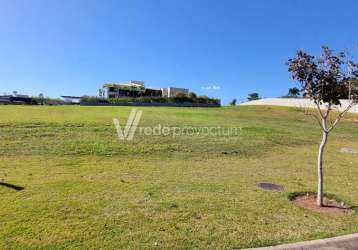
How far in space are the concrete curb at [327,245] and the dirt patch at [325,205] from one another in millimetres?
1244

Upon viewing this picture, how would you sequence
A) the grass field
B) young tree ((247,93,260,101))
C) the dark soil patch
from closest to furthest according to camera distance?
the grass field → the dark soil patch → young tree ((247,93,260,101))

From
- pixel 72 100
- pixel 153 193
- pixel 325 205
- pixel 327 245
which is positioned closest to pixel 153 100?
pixel 72 100

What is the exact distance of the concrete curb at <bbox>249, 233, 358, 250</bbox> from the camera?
4363 mm

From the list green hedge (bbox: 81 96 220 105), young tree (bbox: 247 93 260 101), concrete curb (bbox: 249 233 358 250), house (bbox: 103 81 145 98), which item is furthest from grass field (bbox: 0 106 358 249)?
house (bbox: 103 81 145 98)

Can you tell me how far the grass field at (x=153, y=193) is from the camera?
4.48 m

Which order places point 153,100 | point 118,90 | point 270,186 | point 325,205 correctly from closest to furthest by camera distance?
point 325,205 → point 270,186 → point 153,100 → point 118,90

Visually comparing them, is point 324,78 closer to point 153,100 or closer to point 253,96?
point 153,100

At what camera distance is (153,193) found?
6383 millimetres

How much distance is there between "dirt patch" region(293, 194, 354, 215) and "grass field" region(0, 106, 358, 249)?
0.24m

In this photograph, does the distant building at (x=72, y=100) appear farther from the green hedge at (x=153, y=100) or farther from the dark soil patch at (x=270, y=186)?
the dark soil patch at (x=270, y=186)

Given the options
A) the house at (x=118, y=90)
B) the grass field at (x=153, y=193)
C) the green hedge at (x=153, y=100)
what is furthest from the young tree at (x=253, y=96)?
the grass field at (x=153, y=193)

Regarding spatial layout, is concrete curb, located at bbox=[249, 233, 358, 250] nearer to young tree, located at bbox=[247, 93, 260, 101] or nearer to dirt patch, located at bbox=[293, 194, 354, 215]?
dirt patch, located at bbox=[293, 194, 354, 215]

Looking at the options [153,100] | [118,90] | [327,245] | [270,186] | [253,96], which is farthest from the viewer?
[118,90]

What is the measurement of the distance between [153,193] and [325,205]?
3.45m
